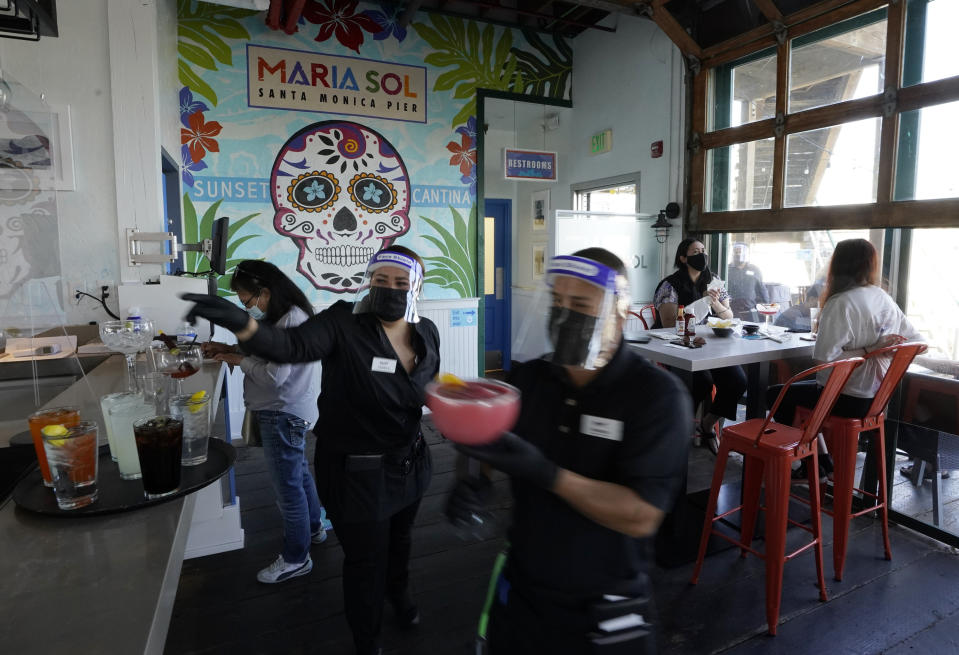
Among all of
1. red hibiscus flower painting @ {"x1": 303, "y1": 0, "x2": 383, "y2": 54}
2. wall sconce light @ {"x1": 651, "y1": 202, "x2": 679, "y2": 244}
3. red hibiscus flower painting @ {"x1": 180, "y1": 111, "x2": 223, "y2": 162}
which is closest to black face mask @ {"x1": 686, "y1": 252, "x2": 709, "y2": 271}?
wall sconce light @ {"x1": 651, "y1": 202, "x2": 679, "y2": 244}

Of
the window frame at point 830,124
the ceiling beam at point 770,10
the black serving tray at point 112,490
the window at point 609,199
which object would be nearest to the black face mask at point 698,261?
the window frame at point 830,124

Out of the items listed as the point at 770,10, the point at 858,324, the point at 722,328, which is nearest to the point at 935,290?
the point at 858,324

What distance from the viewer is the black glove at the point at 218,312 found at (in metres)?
1.61

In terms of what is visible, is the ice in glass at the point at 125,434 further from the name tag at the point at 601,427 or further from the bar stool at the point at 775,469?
the bar stool at the point at 775,469

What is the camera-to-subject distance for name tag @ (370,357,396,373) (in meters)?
1.92

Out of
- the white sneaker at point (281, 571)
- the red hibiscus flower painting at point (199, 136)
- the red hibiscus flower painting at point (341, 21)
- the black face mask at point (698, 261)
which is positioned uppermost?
the red hibiscus flower painting at point (341, 21)

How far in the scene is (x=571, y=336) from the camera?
1198 millimetres

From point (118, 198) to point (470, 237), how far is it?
9.90 feet

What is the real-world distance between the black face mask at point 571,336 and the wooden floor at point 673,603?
5.22ft

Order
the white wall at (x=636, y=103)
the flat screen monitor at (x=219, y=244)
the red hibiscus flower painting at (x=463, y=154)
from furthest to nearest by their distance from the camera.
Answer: the red hibiscus flower painting at (x=463, y=154) < the white wall at (x=636, y=103) < the flat screen monitor at (x=219, y=244)

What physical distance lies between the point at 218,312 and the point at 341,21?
4.16 metres

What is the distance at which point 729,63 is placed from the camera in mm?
4707

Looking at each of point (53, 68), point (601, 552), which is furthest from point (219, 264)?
point (601, 552)

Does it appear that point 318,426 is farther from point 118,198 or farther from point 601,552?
point 118,198
